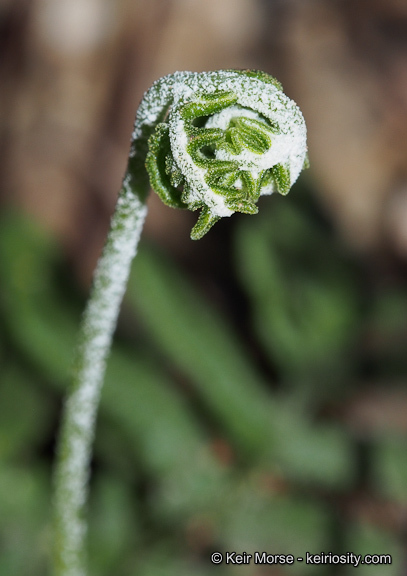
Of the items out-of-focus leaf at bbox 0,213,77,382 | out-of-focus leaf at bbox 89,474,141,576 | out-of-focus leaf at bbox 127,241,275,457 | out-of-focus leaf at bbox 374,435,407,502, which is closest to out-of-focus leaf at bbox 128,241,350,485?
out-of-focus leaf at bbox 127,241,275,457

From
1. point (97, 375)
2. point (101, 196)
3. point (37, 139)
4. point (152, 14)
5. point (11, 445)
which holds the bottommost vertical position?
point (97, 375)

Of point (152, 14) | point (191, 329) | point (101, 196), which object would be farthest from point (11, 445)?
point (152, 14)

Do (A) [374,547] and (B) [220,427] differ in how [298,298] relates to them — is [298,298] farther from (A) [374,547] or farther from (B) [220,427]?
(A) [374,547]

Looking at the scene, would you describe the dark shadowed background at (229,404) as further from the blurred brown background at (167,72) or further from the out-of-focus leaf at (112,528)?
the blurred brown background at (167,72)

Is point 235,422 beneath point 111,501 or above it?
above

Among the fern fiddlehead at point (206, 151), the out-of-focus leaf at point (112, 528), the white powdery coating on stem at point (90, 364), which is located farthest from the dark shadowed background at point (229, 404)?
the fern fiddlehead at point (206, 151)

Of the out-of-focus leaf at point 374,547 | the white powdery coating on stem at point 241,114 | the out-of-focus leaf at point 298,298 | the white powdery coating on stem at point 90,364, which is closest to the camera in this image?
the white powdery coating on stem at point 241,114

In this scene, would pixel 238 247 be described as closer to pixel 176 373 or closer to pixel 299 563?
pixel 176 373
